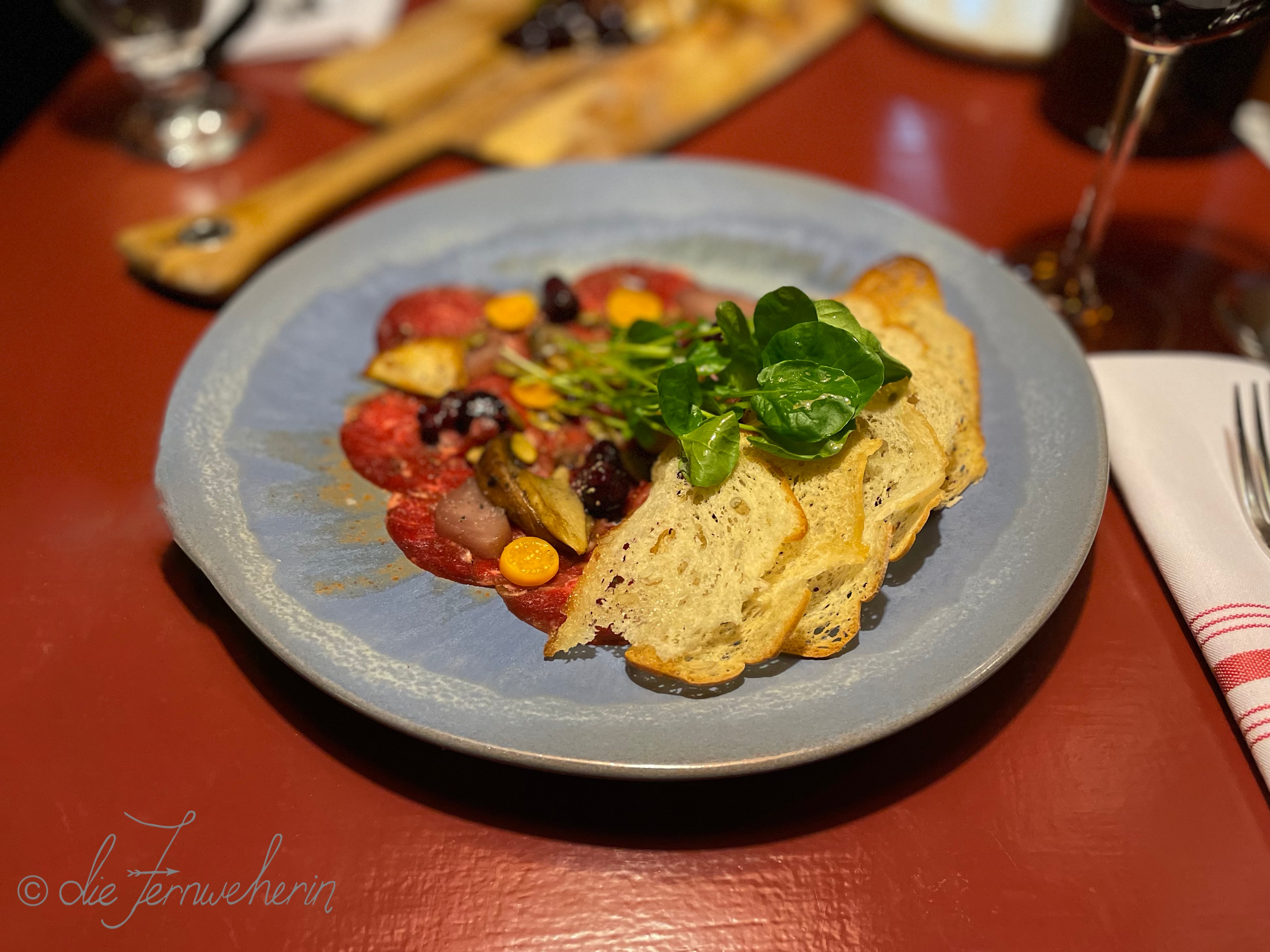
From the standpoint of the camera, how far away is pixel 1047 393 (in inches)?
58.1

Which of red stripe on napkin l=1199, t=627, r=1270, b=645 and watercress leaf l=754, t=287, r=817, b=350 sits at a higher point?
watercress leaf l=754, t=287, r=817, b=350

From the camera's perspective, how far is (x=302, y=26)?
114 inches

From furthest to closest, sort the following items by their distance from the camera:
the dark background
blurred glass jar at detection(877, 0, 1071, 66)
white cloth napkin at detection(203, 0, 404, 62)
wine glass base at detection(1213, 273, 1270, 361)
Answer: the dark background, white cloth napkin at detection(203, 0, 404, 62), blurred glass jar at detection(877, 0, 1071, 66), wine glass base at detection(1213, 273, 1270, 361)

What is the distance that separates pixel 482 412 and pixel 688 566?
0.50 metres

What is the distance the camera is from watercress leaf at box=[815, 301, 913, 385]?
4.10 feet

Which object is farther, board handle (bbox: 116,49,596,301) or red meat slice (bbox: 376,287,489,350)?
board handle (bbox: 116,49,596,301)

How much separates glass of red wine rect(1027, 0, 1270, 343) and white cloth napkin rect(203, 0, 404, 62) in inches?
83.1

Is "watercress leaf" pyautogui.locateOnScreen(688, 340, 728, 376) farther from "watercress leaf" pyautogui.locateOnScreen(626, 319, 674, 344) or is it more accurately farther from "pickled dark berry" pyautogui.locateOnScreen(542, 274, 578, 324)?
"pickled dark berry" pyautogui.locateOnScreen(542, 274, 578, 324)

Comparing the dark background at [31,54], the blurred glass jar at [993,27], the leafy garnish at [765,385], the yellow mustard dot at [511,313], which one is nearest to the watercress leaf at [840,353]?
the leafy garnish at [765,385]

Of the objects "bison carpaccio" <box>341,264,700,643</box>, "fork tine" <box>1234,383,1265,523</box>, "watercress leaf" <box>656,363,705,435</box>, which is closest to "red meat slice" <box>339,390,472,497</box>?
"bison carpaccio" <box>341,264,700,643</box>

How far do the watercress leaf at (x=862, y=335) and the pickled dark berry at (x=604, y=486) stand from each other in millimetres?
370

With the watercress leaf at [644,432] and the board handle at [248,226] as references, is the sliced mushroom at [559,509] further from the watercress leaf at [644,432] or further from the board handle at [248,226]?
the board handle at [248,226]

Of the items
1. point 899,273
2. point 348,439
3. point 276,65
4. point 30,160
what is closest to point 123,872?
point 348,439

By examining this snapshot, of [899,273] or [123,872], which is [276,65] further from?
[123,872]
